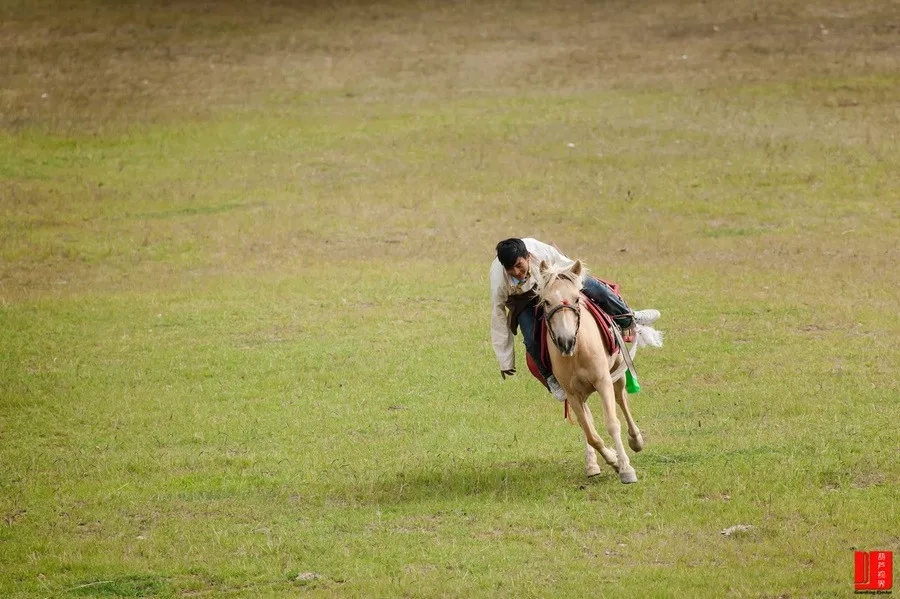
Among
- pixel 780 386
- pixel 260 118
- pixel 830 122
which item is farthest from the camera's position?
pixel 260 118

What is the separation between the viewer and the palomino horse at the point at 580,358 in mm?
10062

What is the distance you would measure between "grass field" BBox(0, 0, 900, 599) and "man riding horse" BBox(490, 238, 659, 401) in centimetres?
111

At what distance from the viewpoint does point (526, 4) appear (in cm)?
4059

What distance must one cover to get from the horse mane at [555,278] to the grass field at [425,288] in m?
1.87

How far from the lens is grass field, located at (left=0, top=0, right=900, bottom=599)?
9734mm

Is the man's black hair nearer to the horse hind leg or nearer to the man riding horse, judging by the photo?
the man riding horse

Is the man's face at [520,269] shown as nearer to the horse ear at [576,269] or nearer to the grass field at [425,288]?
the horse ear at [576,269]

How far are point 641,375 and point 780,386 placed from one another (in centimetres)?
175

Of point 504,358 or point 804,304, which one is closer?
point 504,358

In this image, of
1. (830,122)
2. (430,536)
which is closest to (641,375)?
(430,536)

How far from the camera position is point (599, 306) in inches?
450

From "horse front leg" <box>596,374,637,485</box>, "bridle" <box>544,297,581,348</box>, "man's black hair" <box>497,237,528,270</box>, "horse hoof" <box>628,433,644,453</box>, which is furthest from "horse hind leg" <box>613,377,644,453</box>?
"man's black hair" <box>497,237,528,270</box>

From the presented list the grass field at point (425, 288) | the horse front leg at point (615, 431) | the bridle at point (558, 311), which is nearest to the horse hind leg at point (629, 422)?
the grass field at point (425, 288)

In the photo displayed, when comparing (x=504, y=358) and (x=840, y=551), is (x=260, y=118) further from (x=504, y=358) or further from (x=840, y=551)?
(x=840, y=551)
